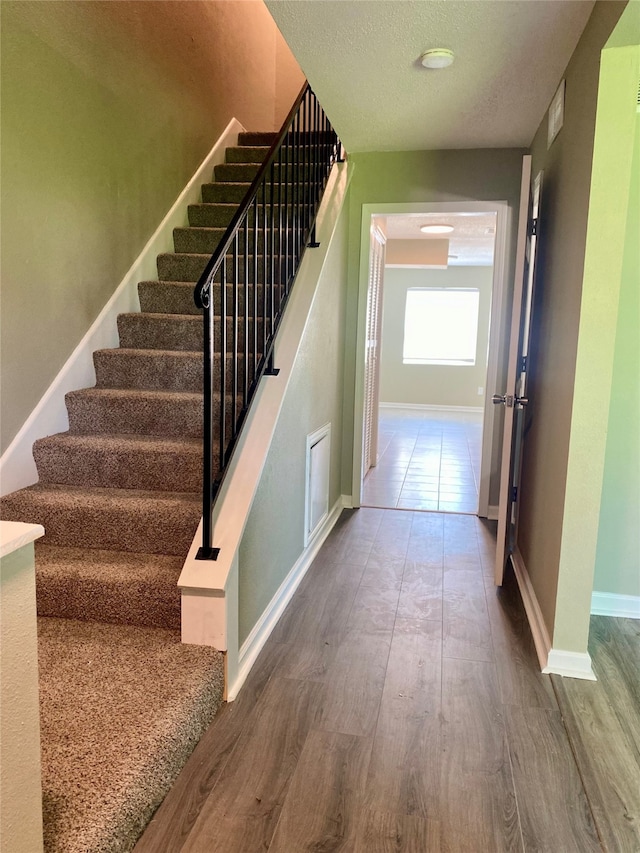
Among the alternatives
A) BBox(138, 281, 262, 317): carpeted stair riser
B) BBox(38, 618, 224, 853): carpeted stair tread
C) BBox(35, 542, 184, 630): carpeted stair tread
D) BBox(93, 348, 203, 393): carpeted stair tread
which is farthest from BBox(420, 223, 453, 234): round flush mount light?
BBox(38, 618, 224, 853): carpeted stair tread

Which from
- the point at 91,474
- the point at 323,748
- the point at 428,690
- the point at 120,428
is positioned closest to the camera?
the point at 323,748

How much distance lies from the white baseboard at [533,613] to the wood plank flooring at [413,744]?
1.6 inches

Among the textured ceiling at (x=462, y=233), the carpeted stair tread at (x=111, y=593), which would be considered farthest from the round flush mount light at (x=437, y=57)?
the textured ceiling at (x=462, y=233)

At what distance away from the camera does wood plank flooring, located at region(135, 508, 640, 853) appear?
56.1 inches

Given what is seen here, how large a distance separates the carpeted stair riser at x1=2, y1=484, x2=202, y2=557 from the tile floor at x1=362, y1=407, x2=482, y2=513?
2.23 m

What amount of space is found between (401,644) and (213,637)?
80cm

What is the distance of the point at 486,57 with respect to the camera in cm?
237

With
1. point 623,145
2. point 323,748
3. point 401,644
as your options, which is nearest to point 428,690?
point 401,644

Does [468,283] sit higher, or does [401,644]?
[468,283]

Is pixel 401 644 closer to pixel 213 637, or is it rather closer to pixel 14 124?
pixel 213 637

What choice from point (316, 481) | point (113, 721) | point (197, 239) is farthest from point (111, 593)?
point (197, 239)

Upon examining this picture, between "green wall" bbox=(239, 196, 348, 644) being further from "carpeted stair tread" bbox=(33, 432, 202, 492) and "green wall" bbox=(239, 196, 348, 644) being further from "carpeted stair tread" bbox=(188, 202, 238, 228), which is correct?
"carpeted stair tread" bbox=(188, 202, 238, 228)

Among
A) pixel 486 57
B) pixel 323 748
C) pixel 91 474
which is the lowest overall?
pixel 323 748

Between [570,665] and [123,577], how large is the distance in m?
1.63
